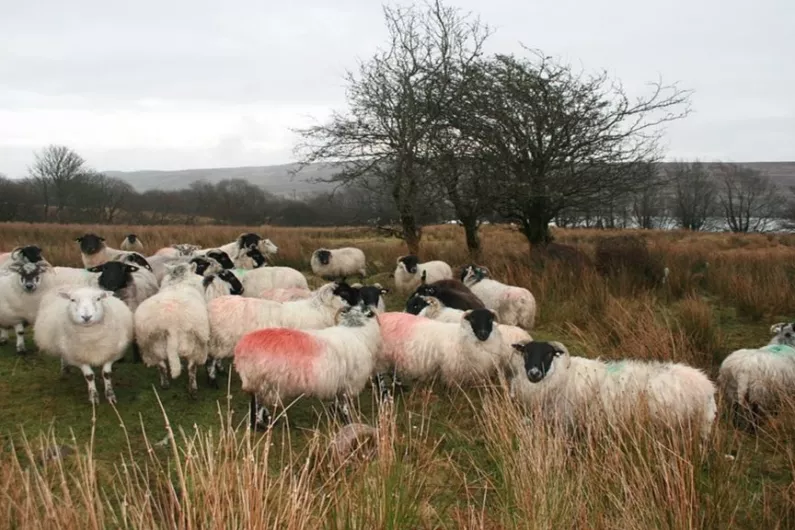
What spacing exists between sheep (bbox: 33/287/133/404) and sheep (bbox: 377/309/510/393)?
95.6 inches

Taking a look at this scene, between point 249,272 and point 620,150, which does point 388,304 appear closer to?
point 249,272

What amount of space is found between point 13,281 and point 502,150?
840cm

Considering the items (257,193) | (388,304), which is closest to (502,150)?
(388,304)

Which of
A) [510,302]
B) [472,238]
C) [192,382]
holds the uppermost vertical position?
[472,238]

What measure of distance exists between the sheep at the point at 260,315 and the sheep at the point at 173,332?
Answer: 0.17 m

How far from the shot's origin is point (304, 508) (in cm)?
217

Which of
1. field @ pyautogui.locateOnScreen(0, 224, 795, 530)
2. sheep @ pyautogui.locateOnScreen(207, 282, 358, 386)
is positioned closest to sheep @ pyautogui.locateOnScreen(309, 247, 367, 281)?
field @ pyautogui.locateOnScreen(0, 224, 795, 530)

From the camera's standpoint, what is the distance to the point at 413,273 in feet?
33.3

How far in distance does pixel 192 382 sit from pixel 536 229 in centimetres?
918

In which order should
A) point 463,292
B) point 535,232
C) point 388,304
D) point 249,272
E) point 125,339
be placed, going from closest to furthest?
point 125,339 < point 463,292 < point 249,272 < point 388,304 < point 535,232

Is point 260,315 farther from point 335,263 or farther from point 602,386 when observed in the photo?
point 335,263

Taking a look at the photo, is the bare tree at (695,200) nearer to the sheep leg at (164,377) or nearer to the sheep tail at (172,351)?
the sheep leg at (164,377)

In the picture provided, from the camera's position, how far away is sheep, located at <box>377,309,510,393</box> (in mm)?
5465

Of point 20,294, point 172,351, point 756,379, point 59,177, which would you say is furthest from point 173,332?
point 59,177
